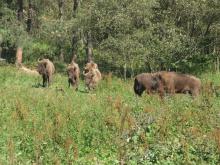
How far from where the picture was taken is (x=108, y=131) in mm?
12016

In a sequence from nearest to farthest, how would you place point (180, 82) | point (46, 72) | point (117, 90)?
1. point (180, 82)
2. point (117, 90)
3. point (46, 72)

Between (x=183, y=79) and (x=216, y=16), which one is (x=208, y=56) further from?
(x=183, y=79)

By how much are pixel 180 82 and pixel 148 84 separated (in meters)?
1.28

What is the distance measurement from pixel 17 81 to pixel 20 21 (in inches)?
430

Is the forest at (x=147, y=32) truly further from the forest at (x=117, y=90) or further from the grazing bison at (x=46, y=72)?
the grazing bison at (x=46, y=72)

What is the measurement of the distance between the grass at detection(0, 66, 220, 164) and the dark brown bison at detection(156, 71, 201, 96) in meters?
4.14

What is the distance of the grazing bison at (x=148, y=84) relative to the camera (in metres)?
20.1

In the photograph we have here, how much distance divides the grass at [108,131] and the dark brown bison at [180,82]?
13.6ft

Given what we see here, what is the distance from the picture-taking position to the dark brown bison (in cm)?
2005

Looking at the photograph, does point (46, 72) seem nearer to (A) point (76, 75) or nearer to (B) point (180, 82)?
(A) point (76, 75)

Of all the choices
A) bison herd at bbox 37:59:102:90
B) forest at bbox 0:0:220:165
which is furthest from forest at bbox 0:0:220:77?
bison herd at bbox 37:59:102:90

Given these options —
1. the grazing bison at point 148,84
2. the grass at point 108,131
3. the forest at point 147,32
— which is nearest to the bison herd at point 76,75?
the grazing bison at point 148,84

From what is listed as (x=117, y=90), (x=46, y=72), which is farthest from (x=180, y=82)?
(x=46, y=72)

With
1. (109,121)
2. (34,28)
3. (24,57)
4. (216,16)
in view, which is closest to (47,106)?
(109,121)
